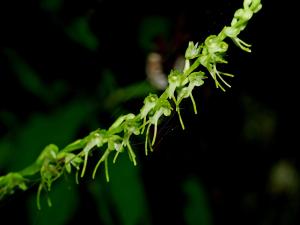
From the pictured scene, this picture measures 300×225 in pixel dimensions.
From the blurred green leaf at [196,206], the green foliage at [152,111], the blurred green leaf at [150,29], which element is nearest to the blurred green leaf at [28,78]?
the blurred green leaf at [150,29]

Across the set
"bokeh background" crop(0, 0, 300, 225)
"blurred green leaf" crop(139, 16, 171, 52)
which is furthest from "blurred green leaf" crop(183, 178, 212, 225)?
"blurred green leaf" crop(139, 16, 171, 52)

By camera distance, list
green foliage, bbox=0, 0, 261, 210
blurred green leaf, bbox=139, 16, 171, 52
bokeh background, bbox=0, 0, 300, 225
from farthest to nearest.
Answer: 1. blurred green leaf, bbox=139, 16, 171, 52
2. bokeh background, bbox=0, 0, 300, 225
3. green foliage, bbox=0, 0, 261, 210

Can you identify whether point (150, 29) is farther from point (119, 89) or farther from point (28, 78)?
point (28, 78)

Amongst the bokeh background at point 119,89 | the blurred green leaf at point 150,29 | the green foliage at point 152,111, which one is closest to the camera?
the green foliage at point 152,111

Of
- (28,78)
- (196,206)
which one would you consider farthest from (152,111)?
(196,206)

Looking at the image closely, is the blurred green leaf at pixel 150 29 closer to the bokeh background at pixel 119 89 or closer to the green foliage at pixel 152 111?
the bokeh background at pixel 119 89

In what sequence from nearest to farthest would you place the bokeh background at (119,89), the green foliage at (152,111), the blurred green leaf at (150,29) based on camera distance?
1. the green foliage at (152,111)
2. the bokeh background at (119,89)
3. the blurred green leaf at (150,29)

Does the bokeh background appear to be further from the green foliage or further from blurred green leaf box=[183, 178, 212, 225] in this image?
the green foliage

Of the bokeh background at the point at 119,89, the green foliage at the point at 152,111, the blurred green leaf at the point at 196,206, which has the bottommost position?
the green foliage at the point at 152,111
